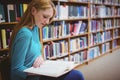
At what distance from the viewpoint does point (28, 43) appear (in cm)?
156

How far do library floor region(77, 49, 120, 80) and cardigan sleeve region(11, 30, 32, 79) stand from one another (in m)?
1.92

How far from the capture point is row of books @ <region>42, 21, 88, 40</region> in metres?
3.00

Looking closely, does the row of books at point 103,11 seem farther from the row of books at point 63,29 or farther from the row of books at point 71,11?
the row of books at point 63,29

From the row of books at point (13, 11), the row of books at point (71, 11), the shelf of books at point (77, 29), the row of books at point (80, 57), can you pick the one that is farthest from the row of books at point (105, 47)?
the row of books at point (13, 11)

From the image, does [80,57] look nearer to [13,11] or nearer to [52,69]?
[13,11]

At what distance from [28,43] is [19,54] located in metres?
0.13

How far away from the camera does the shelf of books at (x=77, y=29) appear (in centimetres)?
246

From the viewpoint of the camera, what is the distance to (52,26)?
3080 mm

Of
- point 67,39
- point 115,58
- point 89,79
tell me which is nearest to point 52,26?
point 67,39

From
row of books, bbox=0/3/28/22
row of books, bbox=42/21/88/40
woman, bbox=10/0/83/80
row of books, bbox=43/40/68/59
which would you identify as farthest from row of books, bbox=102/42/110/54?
woman, bbox=10/0/83/80

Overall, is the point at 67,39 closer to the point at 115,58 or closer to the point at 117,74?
the point at 117,74

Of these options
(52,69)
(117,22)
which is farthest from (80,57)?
(52,69)

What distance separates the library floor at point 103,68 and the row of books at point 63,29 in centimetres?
73

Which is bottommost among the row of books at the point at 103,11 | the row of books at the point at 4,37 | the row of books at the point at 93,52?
the row of books at the point at 93,52
